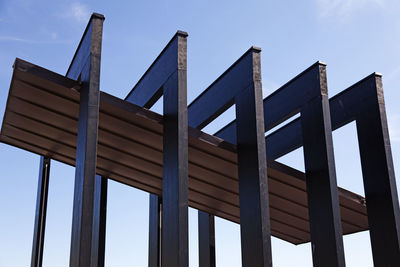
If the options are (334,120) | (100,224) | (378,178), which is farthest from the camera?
(100,224)

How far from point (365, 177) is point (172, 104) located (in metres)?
3.69

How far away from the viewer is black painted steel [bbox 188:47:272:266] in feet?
26.0

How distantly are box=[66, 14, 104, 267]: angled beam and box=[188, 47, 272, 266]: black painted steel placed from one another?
2.47m

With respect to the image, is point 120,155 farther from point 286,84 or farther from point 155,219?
point 286,84

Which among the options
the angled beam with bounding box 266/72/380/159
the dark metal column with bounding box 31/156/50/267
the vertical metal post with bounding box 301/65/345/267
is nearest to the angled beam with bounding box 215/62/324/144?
the vertical metal post with bounding box 301/65/345/267

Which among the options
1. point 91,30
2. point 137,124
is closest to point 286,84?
point 137,124

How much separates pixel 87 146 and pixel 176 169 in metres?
1.35

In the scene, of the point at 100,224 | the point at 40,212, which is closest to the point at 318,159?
the point at 100,224

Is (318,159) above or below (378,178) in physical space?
above

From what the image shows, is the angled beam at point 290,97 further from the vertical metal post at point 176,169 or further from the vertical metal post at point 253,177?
the vertical metal post at point 176,169

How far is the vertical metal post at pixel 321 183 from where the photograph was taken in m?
8.27

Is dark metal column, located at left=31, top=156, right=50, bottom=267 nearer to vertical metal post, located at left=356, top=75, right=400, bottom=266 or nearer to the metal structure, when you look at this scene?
the metal structure

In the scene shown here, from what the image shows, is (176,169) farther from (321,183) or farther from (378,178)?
(378,178)

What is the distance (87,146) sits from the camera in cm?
709
